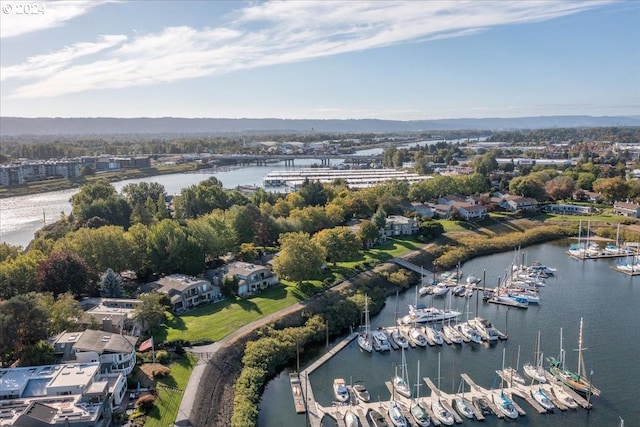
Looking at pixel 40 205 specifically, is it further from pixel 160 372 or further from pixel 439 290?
pixel 439 290

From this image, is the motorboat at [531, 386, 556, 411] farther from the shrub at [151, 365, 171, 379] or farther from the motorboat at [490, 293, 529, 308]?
the shrub at [151, 365, 171, 379]

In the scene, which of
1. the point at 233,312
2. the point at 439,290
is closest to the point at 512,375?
the point at 439,290

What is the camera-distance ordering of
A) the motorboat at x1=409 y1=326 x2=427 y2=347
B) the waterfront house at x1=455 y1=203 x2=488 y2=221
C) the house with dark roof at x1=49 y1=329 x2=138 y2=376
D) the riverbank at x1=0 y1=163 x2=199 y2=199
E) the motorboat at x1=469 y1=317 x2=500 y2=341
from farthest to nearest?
1. the riverbank at x1=0 y1=163 x2=199 y2=199
2. the waterfront house at x1=455 y1=203 x2=488 y2=221
3. the motorboat at x1=469 y1=317 x2=500 y2=341
4. the motorboat at x1=409 y1=326 x2=427 y2=347
5. the house with dark roof at x1=49 y1=329 x2=138 y2=376

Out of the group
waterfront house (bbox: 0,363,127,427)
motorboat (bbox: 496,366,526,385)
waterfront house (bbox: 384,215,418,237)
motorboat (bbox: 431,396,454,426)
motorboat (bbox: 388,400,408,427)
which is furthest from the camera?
waterfront house (bbox: 384,215,418,237)

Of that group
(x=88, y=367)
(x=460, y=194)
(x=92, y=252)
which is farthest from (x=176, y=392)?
(x=460, y=194)

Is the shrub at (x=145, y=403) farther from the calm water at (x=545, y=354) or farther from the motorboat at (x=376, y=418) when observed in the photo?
the motorboat at (x=376, y=418)

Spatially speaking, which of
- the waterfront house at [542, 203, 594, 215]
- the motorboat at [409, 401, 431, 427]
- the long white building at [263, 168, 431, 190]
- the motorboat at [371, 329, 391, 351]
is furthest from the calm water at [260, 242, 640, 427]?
the long white building at [263, 168, 431, 190]
